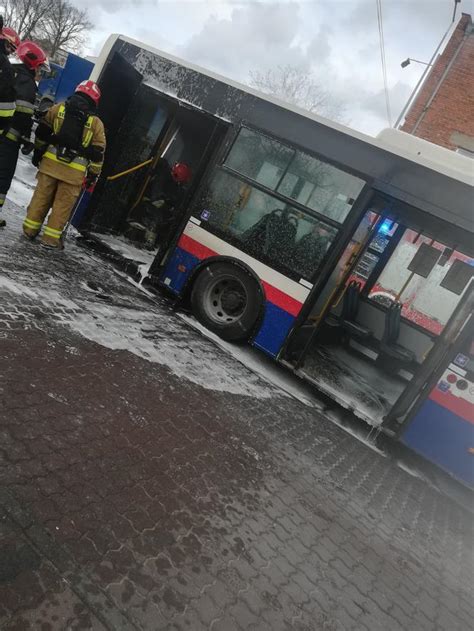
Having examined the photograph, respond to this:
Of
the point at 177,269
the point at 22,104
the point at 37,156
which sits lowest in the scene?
the point at 177,269

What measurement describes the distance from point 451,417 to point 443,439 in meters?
0.27

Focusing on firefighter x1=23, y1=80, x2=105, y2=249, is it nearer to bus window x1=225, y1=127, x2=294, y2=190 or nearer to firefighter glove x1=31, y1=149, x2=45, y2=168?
firefighter glove x1=31, y1=149, x2=45, y2=168

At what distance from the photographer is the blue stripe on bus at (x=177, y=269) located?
235 inches

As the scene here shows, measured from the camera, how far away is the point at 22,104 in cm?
Answer: 509

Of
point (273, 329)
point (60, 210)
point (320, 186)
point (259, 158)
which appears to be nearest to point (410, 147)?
point (320, 186)

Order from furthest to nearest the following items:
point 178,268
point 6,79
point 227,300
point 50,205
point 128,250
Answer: point 128,250 < point 178,268 < point 227,300 < point 50,205 < point 6,79

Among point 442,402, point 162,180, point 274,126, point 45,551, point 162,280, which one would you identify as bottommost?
point 45,551

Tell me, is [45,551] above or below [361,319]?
below

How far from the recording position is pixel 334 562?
286 centimetres

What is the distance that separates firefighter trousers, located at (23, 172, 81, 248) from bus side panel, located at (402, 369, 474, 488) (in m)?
4.95

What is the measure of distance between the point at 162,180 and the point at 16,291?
4.99 m

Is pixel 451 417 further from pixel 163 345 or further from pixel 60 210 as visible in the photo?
pixel 60 210

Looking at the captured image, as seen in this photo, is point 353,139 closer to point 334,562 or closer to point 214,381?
point 214,381

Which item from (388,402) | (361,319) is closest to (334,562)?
(388,402)
